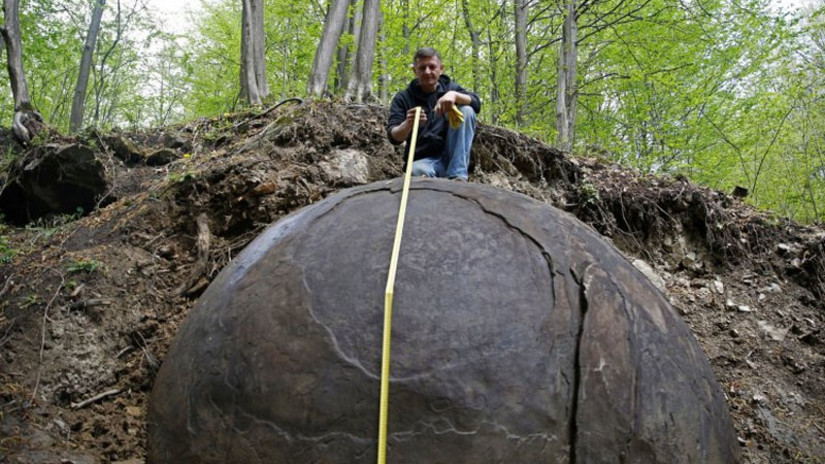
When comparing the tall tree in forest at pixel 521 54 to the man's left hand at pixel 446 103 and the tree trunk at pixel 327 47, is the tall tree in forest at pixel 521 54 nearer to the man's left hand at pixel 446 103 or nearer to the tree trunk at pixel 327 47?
the tree trunk at pixel 327 47

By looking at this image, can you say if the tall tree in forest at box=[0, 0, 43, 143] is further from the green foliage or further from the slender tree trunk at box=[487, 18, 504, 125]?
the slender tree trunk at box=[487, 18, 504, 125]

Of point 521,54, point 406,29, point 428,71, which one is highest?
point 406,29

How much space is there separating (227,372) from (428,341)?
0.70 meters

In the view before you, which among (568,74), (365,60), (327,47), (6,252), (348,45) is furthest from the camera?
(348,45)

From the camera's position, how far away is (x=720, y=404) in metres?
2.09

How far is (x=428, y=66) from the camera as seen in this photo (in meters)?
A: 3.61

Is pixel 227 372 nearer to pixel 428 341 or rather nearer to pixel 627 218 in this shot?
pixel 428 341

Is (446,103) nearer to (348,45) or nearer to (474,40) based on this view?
(348,45)

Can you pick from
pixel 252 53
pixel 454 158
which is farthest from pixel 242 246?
pixel 252 53

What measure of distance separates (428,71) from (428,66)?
32 mm

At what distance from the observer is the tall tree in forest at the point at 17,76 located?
564 centimetres

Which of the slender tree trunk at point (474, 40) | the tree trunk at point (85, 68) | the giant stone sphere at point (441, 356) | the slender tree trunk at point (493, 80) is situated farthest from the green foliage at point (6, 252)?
the slender tree trunk at point (474, 40)

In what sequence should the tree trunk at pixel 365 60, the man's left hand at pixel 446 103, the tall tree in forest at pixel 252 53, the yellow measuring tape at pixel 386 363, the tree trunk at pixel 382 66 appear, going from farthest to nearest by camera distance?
the tree trunk at pixel 382 66 → the tall tree in forest at pixel 252 53 → the tree trunk at pixel 365 60 → the man's left hand at pixel 446 103 → the yellow measuring tape at pixel 386 363

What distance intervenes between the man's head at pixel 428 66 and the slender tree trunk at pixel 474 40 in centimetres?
757
